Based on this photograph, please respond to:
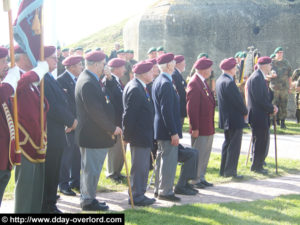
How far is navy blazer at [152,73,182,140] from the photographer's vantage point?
6.33 meters

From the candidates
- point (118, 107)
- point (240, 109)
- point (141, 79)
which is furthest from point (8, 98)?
point (240, 109)

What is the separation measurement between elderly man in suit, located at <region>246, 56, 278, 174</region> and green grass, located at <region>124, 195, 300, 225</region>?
2086 millimetres

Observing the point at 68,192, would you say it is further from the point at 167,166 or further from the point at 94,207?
the point at 167,166

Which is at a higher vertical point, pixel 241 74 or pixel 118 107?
pixel 241 74

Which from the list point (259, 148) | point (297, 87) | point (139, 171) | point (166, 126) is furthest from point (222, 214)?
point (297, 87)

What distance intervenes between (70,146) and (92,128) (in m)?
1.38

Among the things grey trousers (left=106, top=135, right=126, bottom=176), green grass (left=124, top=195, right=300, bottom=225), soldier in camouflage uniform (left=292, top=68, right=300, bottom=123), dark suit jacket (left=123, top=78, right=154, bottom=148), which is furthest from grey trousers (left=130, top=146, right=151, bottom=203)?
soldier in camouflage uniform (left=292, top=68, right=300, bottom=123)

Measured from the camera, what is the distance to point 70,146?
7090 mm

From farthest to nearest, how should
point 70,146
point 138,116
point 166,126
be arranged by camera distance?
point 70,146
point 166,126
point 138,116

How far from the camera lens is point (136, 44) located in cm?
1794

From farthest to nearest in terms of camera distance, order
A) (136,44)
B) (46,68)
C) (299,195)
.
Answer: (136,44) → (299,195) → (46,68)

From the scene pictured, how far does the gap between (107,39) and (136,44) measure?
12.4 meters

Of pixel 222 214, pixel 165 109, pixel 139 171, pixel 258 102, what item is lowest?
pixel 222 214

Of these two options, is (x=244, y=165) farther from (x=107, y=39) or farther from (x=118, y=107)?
(x=107, y=39)
